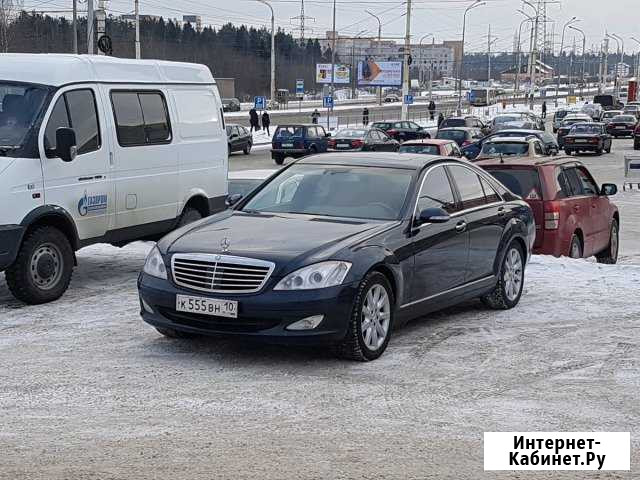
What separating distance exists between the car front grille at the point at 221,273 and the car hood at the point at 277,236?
0.07 m

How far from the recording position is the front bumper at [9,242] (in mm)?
9204

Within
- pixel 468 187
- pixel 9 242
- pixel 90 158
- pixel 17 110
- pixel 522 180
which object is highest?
pixel 17 110

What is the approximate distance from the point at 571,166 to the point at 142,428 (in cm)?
868

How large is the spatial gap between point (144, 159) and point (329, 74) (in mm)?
89078

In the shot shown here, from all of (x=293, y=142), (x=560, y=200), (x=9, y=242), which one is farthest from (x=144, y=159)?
(x=293, y=142)

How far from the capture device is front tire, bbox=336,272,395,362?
729 cm

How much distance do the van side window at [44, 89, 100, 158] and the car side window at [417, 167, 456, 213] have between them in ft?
11.6

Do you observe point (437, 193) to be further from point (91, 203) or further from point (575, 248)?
point (575, 248)

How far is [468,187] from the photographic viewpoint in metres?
9.31

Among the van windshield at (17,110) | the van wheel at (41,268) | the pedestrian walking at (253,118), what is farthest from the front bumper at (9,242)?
the pedestrian walking at (253,118)

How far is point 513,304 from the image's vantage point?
973 cm

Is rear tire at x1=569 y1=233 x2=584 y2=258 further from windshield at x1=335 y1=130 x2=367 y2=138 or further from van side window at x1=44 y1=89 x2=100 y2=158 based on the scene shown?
windshield at x1=335 y1=130 x2=367 y2=138

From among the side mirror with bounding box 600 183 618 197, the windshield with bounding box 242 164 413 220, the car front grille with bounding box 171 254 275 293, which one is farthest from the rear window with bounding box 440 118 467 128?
the car front grille with bounding box 171 254 275 293

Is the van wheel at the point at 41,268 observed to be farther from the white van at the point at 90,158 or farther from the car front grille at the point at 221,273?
the car front grille at the point at 221,273
